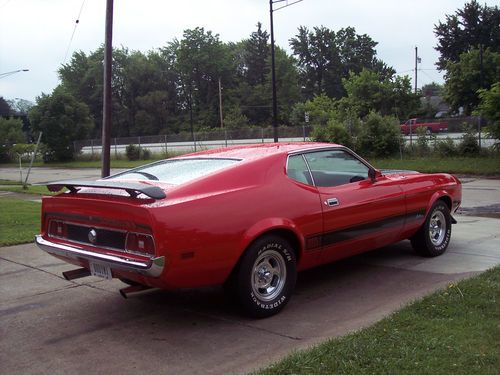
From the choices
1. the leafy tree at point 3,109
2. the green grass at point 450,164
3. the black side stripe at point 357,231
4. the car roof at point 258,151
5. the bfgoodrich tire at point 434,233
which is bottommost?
the green grass at point 450,164

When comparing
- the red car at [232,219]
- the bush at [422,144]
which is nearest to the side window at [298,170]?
the red car at [232,219]

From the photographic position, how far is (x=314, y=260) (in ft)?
17.3

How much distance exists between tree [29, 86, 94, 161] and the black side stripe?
42.3 m

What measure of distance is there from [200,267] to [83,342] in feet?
3.65

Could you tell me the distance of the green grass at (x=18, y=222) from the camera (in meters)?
8.52

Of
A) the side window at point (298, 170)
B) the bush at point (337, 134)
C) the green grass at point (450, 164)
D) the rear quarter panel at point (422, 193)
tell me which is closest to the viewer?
the side window at point (298, 170)

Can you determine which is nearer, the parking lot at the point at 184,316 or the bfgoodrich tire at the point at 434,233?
the parking lot at the point at 184,316

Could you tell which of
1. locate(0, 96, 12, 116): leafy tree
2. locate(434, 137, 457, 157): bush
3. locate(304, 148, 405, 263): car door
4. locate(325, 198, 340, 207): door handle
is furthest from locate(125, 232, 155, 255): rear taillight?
locate(0, 96, 12, 116): leafy tree

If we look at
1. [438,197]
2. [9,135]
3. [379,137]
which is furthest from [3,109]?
[438,197]

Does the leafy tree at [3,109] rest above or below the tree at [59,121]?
above

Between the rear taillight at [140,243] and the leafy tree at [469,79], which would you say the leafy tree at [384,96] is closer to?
the leafy tree at [469,79]

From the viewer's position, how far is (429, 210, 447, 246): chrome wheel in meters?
6.80

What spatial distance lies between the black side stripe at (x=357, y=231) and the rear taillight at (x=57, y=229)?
90.0 inches

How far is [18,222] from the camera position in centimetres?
1019
